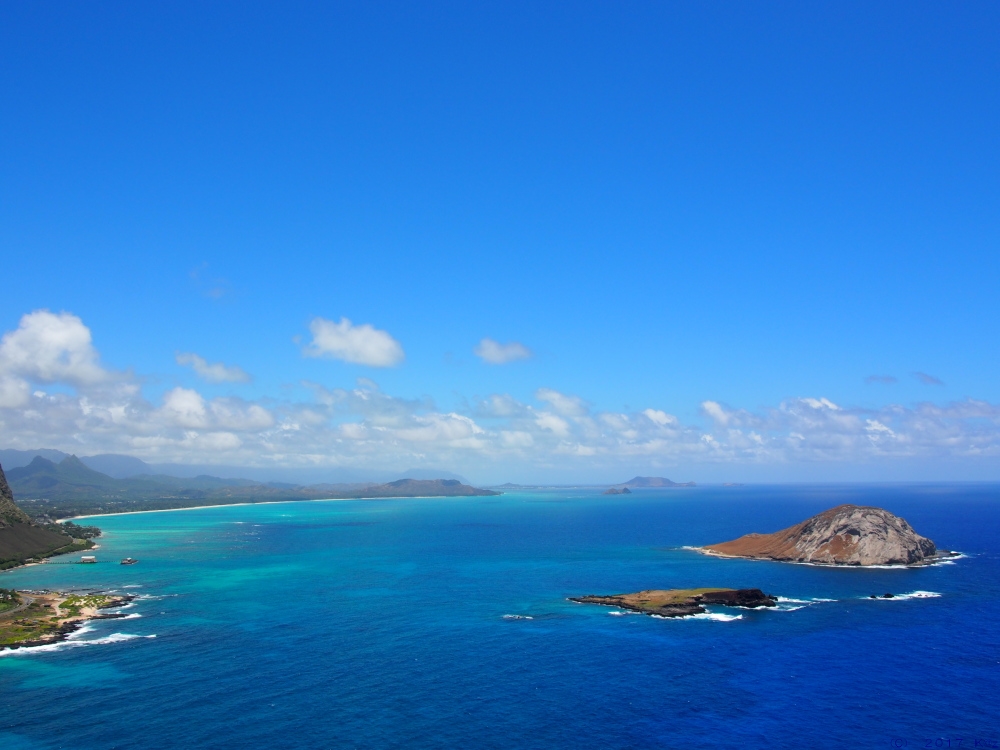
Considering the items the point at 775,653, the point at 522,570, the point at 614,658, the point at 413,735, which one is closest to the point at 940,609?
the point at 775,653

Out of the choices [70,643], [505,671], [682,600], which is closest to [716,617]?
[682,600]

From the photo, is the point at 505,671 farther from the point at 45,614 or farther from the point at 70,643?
the point at 45,614

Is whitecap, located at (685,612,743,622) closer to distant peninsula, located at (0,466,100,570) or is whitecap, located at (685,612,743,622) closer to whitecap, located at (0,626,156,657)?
whitecap, located at (0,626,156,657)

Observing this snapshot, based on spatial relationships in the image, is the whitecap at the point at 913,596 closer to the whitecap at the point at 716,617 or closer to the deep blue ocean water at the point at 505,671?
the deep blue ocean water at the point at 505,671

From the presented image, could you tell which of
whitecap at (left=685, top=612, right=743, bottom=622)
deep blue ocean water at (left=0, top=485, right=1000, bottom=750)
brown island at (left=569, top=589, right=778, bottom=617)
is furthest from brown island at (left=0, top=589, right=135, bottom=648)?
whitecap at (left=685, top=612, right=743, bottom=622)

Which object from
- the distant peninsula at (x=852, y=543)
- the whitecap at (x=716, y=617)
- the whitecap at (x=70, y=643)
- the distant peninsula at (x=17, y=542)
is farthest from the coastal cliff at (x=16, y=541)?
the distant peninsula at (x=852, y=543)
